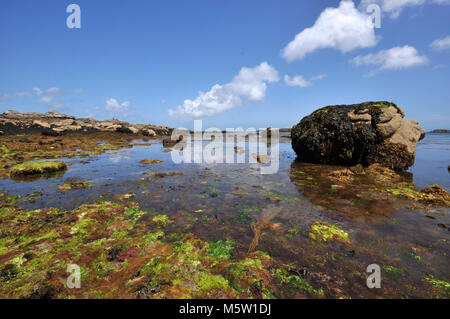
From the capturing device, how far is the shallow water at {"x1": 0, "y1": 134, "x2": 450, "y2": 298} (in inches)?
119

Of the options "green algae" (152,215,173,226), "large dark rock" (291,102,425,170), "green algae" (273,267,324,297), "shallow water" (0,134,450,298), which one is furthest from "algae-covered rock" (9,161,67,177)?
"large dark rock" (291,102,425,170)

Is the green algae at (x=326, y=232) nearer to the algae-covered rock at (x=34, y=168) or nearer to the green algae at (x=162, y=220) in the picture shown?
the green algae at (x=162, y=220)

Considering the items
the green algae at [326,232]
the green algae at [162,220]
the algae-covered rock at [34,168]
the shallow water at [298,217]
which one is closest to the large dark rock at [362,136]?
the shallow water at [298,217]

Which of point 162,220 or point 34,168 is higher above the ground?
point 34,168

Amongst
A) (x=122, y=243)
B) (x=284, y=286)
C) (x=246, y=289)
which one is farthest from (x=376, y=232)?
(x=122, y=243)

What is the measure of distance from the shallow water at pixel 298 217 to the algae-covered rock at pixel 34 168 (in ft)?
3.52

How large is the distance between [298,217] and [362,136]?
8436 millimetres

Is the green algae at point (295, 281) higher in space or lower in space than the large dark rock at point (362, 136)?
lower

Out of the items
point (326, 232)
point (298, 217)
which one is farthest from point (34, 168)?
point (326, 232)

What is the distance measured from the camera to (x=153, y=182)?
826 centimetres

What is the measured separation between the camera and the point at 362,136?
34.2 ft

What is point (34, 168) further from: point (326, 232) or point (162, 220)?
point (326, 232)

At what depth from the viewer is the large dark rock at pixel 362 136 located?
9930mm
